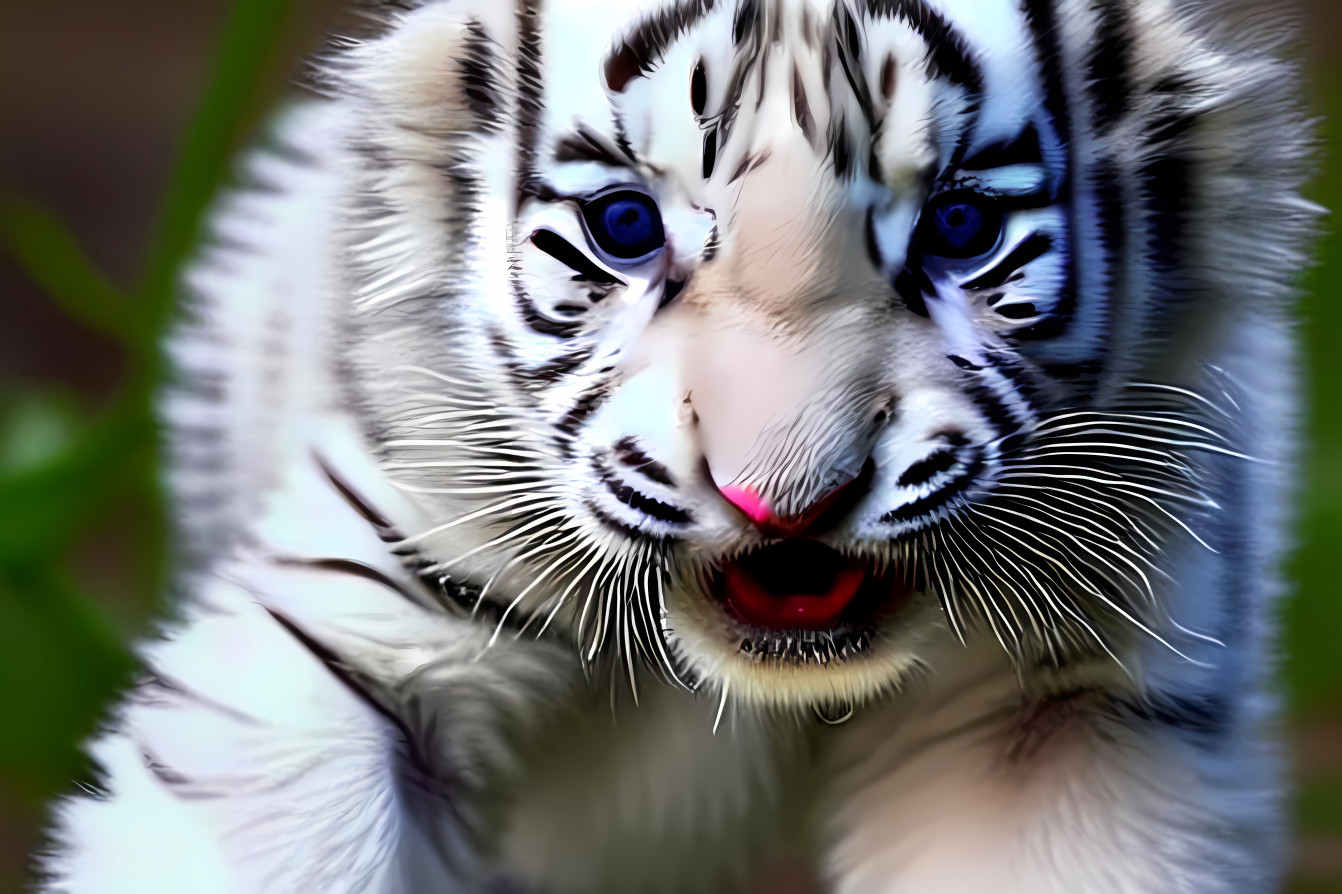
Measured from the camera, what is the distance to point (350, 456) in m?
0.42

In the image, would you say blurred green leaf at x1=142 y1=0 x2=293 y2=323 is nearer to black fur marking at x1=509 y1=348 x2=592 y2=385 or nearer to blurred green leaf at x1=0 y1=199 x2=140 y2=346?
blurred green leaf at x1=0 y1=199 x2=140 y2=346

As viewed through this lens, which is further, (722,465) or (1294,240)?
(1294,240)

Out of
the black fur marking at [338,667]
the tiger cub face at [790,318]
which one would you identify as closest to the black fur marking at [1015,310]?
the tiger cub face at [790,318]

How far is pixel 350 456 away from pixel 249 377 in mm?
138

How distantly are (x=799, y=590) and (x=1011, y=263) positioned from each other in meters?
0.09

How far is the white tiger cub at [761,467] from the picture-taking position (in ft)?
1.03

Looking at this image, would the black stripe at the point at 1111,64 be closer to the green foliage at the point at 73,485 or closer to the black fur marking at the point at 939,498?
the black fur marking at the point at 939,498

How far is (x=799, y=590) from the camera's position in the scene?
0.34 metres

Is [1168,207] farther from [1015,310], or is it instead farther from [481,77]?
[481,77]

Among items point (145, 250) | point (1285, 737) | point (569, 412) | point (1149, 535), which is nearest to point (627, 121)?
point (569, 412)

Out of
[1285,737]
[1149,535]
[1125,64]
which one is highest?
[1125,64]

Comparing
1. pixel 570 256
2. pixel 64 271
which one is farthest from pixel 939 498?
pixel 64 271

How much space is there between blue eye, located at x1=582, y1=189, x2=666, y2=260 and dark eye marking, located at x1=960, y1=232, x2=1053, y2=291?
0.08 meters

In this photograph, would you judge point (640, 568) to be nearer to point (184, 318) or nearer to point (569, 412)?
point (569, 412)
